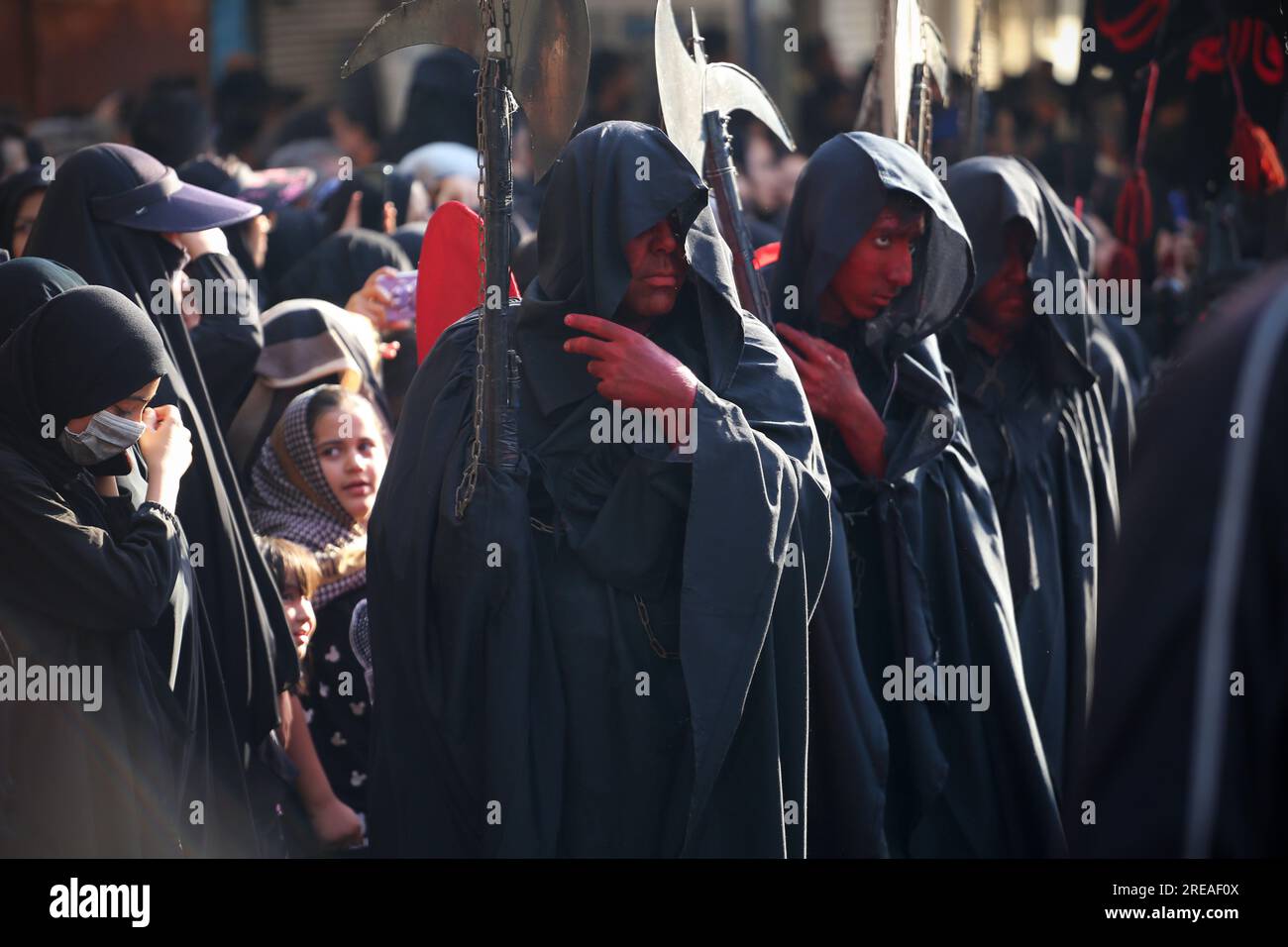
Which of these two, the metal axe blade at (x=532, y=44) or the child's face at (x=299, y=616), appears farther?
the child's face at (x=299, y=616)

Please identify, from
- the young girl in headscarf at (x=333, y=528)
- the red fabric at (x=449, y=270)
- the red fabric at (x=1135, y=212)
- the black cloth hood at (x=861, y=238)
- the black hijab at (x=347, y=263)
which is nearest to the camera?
the red fabric at (x=449, y=270)

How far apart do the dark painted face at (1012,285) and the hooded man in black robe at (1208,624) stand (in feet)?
10.4

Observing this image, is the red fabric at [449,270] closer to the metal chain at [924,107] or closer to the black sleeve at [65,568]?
the black sleeve at [65,568]

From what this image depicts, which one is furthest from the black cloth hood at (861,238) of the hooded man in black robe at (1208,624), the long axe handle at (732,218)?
the hooded man in black robe at (1208,624)

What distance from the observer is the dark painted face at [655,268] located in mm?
3639

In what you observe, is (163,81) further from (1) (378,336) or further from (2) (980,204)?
(2) (980,204)

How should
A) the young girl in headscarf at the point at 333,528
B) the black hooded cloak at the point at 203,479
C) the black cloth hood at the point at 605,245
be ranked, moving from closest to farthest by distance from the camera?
the black cloth hood at the point at 605,245, the black hooded cloak at the point at 203,479, the young girl in headscarf at the point at 333,528

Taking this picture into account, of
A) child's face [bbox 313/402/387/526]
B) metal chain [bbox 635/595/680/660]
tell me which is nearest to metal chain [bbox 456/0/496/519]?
metal chain [bbox 635/595/680/660]

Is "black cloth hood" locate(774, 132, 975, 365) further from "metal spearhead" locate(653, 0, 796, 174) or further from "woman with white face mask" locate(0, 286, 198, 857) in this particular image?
"woman with white face mask" locate(0, 286, 198, 857)

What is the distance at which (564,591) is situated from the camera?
359 centimetres

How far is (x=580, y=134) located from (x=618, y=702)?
117cm

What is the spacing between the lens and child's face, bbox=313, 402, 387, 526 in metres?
4.50

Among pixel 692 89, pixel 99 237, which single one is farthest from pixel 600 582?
pixel 99 237

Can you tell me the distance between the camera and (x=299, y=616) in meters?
4.39
